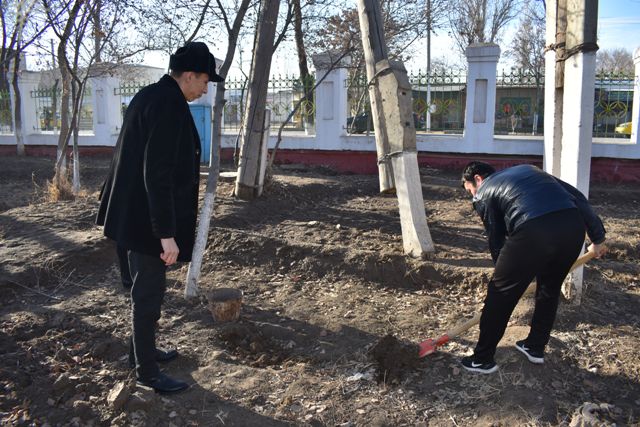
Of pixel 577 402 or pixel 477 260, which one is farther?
pixel 477 260

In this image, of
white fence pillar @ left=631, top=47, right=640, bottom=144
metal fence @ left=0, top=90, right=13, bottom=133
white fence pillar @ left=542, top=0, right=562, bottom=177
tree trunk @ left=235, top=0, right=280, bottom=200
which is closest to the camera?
white fence pillar @ left=542, top=0, right=562, bottom=177

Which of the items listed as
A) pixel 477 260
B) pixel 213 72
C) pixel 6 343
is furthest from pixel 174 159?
pixel 477 260

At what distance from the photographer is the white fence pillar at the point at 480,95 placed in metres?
10.1

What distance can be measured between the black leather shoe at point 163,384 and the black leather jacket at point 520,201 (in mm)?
1931

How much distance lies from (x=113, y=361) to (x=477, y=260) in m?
3.11

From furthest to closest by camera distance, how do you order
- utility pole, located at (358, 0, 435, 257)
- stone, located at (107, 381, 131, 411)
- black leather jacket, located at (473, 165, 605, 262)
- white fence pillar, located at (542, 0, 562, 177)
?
utility pole, located at (358, 0, 435, 257) → white fence pillar, located at (542, 0, 562, 177) → black leather jacket, located at (473, 165, 605, 262) → stone, located at (107, 381, 131, 411)

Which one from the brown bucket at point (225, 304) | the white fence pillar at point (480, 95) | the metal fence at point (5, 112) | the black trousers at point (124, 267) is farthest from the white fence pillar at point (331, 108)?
the metal fence at point (5, 112)

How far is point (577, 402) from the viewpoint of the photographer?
2982 millimetres

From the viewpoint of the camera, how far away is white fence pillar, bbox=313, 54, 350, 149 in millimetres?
11188

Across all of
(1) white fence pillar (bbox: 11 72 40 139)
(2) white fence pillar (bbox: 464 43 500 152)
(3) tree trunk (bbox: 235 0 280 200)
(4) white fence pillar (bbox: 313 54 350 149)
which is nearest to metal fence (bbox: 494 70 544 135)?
(2) white fence pillar (bbox: 464 43 500 152)

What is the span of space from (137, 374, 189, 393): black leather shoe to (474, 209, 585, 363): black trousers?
1.71 m

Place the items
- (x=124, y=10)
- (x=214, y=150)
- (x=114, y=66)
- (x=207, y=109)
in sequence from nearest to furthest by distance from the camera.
Answer: (x=214, y=150) → (x=124, y=10) → (x=114, y=66) → (x=207, y=109)

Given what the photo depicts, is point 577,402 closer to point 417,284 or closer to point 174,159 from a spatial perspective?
point 417,284

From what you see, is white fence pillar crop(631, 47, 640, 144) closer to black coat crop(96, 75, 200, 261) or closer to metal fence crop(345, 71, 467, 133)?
metal fence crop(345, 71, 467, 133)
